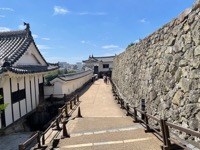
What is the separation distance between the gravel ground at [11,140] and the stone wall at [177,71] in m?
5.68

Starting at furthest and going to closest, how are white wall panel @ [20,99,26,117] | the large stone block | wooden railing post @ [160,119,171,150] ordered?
white wall panel @ [20,99,26,117]
the large stone block
wooden railing post @ [160,119,171,150]

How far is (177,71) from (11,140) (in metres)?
7.85

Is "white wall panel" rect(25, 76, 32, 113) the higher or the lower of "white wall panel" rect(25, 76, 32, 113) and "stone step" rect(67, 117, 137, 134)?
the higher

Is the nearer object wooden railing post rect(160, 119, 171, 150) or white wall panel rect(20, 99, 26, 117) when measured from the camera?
wooden railing post rect(160, 119, 171, 150)

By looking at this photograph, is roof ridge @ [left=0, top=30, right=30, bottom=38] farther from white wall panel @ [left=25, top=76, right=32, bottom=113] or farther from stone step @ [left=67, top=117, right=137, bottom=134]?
stone step @ [left=67, top=117, right=137, bottom=134]

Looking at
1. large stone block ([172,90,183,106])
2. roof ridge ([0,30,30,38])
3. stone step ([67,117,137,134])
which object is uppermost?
roof ridge ([0,30,30,38])

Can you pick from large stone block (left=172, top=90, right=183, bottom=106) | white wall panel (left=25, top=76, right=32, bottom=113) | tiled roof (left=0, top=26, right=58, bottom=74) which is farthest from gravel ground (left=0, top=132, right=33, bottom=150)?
large stone block (left=172, top=90, right=183, bottom=106)

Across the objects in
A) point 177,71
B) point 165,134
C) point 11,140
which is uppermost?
point 177,71

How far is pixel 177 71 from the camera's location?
22.9 feet

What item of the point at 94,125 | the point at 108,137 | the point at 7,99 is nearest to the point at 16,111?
the point at 7,99

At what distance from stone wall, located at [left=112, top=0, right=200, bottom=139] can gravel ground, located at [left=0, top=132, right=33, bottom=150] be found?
5682 millimetres

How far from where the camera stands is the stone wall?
5835 millimetres

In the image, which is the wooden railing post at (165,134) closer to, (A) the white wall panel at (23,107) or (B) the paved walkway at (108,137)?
(B) the paved walkway at (108,137)

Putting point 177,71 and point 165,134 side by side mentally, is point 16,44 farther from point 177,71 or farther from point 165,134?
point 165,134
